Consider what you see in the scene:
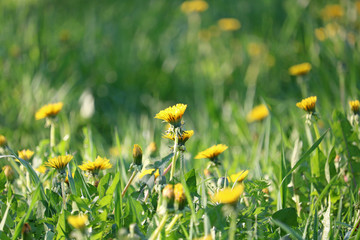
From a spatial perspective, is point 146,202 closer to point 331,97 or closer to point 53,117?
point 53,117

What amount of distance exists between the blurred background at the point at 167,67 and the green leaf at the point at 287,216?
0.85m

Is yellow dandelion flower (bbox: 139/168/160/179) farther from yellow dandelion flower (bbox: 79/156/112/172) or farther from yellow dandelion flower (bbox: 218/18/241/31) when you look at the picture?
yellow dandelion flower (bbox: 218/18/241/31)

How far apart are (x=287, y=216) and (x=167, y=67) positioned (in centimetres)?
216

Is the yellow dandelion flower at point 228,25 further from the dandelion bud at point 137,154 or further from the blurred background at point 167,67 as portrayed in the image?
the dandelion bud at point 137,154

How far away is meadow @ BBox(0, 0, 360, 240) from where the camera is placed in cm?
109

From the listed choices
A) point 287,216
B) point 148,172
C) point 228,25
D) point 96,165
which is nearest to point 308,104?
point 287,216

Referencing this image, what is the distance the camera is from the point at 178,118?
1.08 metres

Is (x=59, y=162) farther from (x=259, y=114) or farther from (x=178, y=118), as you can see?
(x=259, y=114)

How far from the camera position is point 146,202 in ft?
3.74

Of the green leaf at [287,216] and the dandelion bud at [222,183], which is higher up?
the dandelion bud at [222,183]

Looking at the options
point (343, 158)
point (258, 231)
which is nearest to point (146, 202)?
point (258, 231)

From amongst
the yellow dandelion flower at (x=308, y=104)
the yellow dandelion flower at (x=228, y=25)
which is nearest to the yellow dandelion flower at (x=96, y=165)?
the yellow dandelion flower at (x=308, y=104)

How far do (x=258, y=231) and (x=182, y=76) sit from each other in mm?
2115

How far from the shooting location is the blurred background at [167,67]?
2400 millimetres
